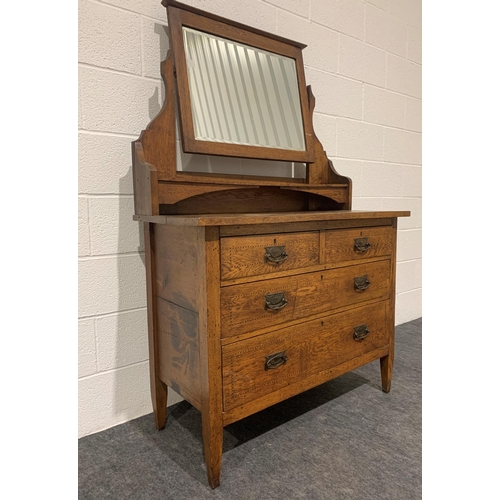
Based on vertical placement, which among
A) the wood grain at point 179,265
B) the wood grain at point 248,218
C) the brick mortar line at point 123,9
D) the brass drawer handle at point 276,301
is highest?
the brick mortar line at point 123,9

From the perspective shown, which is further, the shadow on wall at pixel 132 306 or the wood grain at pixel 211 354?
the shadow on wall at pixel 132 306

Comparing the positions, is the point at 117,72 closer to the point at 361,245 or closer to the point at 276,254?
the point at 276,254

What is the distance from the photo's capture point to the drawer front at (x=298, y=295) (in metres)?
1.24

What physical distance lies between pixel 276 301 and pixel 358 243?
0.49m

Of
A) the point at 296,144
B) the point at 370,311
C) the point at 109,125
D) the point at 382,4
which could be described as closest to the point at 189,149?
the point at 109,125

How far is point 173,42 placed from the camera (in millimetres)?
1475

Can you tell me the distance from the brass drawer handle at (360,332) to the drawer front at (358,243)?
0.96 feet

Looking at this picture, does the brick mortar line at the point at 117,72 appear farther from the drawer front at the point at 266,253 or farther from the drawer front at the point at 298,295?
the drawer front at the point at 298,295

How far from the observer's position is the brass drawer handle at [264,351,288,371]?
1.34 metres

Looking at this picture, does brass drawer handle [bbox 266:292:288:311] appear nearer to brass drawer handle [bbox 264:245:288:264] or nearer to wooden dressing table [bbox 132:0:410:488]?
wooden dressing table [bbox 132:0:410:488]

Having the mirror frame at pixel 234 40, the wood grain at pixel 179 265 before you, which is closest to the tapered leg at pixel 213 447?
the wood grain at pixel 179 265

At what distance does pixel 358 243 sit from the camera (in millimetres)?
1621

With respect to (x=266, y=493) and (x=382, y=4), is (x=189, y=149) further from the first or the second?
(x=382, y=4)

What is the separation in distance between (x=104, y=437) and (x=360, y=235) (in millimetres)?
1263
